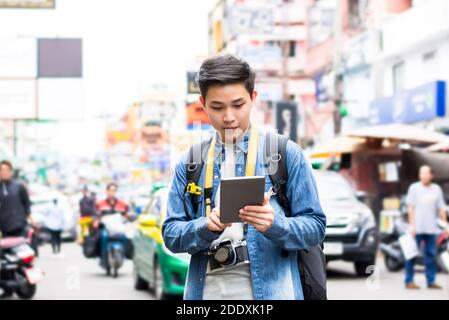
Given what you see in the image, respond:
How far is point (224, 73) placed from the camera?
12.2 feet

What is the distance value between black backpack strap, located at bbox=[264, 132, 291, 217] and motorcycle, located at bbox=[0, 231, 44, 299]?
9983 mm

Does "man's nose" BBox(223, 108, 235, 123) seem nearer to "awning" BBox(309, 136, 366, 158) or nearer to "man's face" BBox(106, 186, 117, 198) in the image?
"man's face" BBox(106, 186, 117, 198)

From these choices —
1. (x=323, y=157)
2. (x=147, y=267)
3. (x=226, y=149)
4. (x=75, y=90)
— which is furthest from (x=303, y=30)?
(x=226, y=149)

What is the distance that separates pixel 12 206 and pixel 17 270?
43.7 inches

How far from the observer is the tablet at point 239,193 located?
11.3 ft

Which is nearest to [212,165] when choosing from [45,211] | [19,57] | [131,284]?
[131,284]

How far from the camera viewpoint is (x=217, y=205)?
3676 mm

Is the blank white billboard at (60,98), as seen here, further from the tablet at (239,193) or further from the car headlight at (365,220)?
the tablet at (239,193)

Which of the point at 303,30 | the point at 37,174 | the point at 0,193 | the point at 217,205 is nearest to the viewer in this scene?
the point at 217,205

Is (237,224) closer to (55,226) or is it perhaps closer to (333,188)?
(333,188)

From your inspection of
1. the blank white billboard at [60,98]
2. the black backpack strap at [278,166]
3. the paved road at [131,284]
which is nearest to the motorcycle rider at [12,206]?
the paved road at [131,284]

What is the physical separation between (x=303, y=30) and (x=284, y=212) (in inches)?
2114

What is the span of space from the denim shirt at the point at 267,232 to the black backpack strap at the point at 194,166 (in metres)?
0.02

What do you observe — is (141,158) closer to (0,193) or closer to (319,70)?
(319,70)
